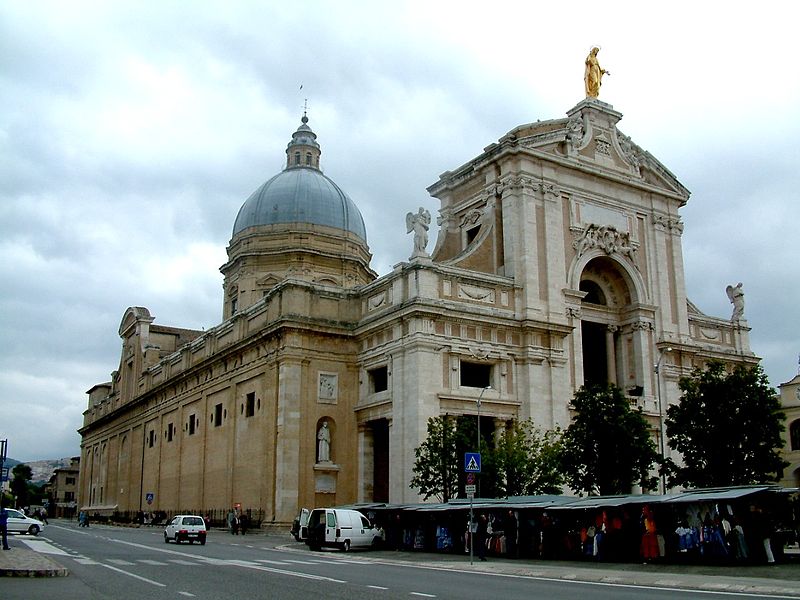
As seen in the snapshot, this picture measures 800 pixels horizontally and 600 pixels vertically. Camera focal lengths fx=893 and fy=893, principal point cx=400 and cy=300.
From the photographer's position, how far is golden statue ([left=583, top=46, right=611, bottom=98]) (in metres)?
53.8

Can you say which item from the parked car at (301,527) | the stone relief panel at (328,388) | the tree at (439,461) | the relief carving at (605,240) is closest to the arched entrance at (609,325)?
the relief carving at (605,240)

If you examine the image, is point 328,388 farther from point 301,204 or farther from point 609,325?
point 301,204

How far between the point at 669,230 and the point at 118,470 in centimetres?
5655

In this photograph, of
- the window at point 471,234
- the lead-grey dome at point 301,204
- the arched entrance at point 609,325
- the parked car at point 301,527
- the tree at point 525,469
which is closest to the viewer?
the tree at point 525,469

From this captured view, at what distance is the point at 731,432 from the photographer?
110 ft

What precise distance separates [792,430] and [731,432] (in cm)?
3836

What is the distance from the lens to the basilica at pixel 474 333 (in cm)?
4475

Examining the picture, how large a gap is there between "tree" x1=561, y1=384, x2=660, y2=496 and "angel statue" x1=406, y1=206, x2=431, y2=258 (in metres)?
12.3

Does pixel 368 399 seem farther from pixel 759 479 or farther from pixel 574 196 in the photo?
pixel 759 479

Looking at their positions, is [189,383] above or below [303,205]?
below

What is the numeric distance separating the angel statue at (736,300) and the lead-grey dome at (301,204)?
3023cm

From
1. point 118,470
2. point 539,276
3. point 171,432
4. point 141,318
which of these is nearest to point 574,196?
point 539,276

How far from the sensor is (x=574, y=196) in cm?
5044

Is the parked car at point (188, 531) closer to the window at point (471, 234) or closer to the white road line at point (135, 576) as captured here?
the white road line at point (135, 576)
